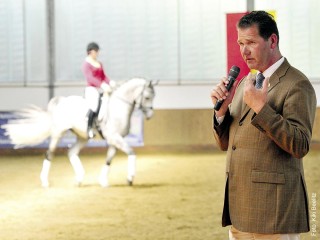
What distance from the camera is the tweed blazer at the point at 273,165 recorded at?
67.1 inches

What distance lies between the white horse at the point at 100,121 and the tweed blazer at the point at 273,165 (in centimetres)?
514

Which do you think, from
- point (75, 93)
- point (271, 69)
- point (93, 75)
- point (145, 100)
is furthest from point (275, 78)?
point (75, 93)

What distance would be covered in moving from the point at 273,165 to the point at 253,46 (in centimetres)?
26

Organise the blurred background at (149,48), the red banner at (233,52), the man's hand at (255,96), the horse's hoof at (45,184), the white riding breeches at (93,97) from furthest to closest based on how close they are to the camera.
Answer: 1. the blurred background at (149,48)
2. the white riding breeches at (93,97)
3. the horse's hoof at (45,184)
4. the red banner at (233,52)
5. the man's hand at (255,96)

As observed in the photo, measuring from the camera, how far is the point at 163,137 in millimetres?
9445

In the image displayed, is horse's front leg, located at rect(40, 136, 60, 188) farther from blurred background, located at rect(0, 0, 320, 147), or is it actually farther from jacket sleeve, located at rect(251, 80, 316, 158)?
jacket sleeve, located at rect(251, 80, 316, 158)

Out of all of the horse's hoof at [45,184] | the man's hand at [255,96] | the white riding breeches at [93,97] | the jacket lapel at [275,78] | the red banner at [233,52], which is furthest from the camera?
the white riding breeches at [93,97]

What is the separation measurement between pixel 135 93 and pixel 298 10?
10.9 ft

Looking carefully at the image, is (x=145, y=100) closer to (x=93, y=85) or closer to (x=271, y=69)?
(x=93, y=85)

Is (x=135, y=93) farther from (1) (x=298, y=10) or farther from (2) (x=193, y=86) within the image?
(1) (x=298, y=10)

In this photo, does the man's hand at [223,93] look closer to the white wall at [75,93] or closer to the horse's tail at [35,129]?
the horse's tail at [35,129]

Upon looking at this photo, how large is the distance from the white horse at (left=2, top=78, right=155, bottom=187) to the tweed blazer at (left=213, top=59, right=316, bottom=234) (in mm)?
5135

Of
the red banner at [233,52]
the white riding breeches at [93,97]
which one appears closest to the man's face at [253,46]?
the red banner at [233,52]

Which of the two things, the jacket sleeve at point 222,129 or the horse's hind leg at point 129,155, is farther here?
the horse's hind leg at point 129,155
